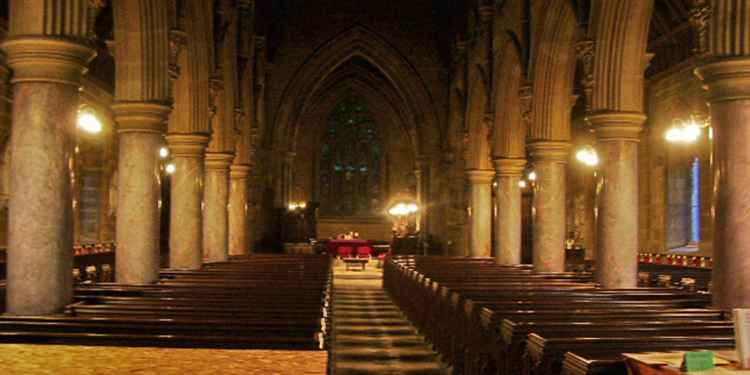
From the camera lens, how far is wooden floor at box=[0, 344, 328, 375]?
420cm

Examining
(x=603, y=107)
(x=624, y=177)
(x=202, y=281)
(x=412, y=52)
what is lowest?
(x=202, y=281)

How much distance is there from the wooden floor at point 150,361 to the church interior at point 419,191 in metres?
0.03

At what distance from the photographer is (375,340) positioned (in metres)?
14.1

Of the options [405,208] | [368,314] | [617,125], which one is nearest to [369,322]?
[368,314]

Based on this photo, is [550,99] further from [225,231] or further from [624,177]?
[225,231]

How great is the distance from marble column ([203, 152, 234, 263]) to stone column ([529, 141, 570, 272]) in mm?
7028

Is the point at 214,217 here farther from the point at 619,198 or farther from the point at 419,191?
the point at 419,191

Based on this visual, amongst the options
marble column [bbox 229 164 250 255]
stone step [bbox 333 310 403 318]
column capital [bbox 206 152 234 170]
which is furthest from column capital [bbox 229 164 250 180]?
stone step [bbox 333 310 403 318]

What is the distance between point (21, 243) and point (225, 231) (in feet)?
38.7

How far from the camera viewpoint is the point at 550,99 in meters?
18.0

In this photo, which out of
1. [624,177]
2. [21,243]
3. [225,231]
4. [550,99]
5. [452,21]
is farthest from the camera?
[452,21]

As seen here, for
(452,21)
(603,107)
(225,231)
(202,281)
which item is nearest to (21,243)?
(202,281)

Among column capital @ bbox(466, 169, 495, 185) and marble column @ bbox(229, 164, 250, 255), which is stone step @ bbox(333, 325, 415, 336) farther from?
column capital @ bbox(466, 169, 495, 185)

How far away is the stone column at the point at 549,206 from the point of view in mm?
18047
